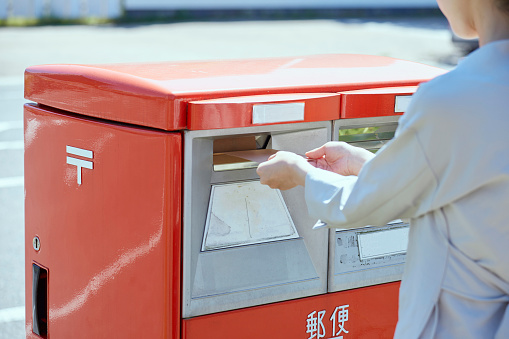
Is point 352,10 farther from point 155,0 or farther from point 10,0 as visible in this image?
point 10,0

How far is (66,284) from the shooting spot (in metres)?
1.94

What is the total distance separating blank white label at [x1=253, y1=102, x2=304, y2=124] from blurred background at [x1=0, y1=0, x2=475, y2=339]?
3485 mm

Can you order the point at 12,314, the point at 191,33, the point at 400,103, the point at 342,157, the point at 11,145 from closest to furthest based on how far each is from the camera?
the point at 342,157 → the point at 400,103 → the point at 12,314 → the point at 11,145 → the point at 191,33

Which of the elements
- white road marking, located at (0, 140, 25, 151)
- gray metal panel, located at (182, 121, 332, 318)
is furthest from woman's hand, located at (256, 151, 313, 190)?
white road marking, located at (0, 140, 25, 151)

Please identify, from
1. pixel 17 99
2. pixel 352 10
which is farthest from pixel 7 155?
pixel 352 10

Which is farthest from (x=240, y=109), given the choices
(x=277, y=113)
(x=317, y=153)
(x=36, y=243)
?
(x=36, y=243)

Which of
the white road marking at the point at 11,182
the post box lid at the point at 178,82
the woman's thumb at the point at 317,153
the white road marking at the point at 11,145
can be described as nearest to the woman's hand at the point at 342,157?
the woman's thumb at the point at 317,153

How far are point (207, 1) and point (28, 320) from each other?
15906 mm

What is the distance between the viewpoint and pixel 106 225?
1779 millimetres

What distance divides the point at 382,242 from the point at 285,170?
730 millimetres

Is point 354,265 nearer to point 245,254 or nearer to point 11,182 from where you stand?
point 245,254

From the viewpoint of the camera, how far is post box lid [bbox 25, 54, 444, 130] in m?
1.62

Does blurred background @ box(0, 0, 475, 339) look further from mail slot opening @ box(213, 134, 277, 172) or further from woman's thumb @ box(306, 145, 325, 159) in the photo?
woman's thumb @ box(306, 145, 325, 159)

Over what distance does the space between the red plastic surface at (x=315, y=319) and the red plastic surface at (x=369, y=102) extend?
49 centimetres
